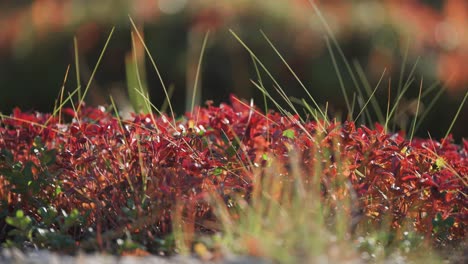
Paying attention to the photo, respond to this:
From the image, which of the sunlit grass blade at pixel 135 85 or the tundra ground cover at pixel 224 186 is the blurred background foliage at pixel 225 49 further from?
the tundra ground cover at pixel 224 186

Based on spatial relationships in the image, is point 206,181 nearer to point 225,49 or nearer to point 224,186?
point 224,186

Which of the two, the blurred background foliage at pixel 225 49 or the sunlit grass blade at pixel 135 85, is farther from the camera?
the blurred background foliage at pixel 225 49

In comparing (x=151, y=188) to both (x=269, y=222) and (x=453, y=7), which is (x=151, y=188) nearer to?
(x=269, y=222)

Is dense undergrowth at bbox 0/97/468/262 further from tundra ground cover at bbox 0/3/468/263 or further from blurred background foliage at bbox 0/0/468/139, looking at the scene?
blurred background foliage at bbox 0/0/468/139

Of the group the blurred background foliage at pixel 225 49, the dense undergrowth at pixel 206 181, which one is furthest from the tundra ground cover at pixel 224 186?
the blurred background foliage at pixel 225 49

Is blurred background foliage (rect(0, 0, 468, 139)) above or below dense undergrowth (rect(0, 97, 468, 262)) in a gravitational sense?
below

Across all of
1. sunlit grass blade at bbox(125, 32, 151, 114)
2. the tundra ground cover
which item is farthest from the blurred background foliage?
the tundra ground cover
